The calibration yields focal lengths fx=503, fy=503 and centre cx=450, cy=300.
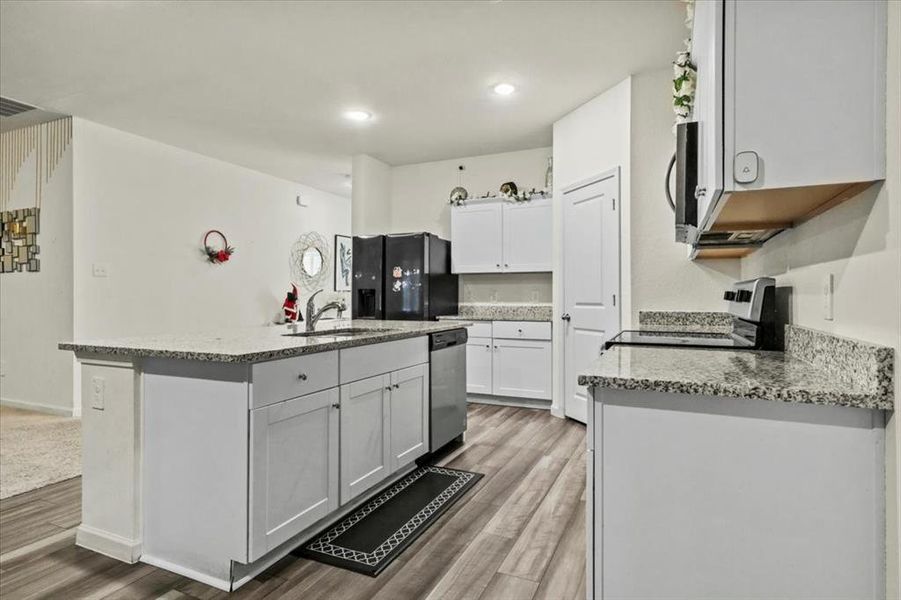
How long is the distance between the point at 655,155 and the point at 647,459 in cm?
294

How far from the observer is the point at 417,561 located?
208 centimetres

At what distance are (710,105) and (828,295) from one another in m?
0.67

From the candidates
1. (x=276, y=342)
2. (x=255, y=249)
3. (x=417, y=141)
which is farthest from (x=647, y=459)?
(x=255, y=249)

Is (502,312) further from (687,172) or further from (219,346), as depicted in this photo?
(687,172)

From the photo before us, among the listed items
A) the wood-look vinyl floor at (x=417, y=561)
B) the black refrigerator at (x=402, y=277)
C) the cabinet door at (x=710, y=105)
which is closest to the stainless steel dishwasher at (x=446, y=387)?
the wood-look vinyl floor at (x=417, y=561)

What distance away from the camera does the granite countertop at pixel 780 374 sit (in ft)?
3.55

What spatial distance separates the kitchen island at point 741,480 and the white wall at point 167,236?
4.86 m

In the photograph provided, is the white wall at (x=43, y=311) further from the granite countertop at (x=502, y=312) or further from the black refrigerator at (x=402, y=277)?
the granite countertop at (x=502, y=312)

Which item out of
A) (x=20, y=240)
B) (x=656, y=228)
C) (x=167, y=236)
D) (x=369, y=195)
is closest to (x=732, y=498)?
(x=656, y=228)

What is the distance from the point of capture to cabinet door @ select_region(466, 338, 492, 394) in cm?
519

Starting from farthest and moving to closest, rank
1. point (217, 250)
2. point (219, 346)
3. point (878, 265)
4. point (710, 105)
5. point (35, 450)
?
point (217, 250) < point (35, 450) < point (219, 346) < point (710, 105) < point (878, 265)

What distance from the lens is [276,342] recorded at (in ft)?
7.13

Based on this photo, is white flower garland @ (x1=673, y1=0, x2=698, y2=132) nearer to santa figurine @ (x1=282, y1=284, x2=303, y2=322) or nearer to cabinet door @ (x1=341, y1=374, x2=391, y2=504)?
cabinet door @ (x1=341, y1=374, x2=391, y2=504)

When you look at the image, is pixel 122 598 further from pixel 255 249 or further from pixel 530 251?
pixel 255 249
